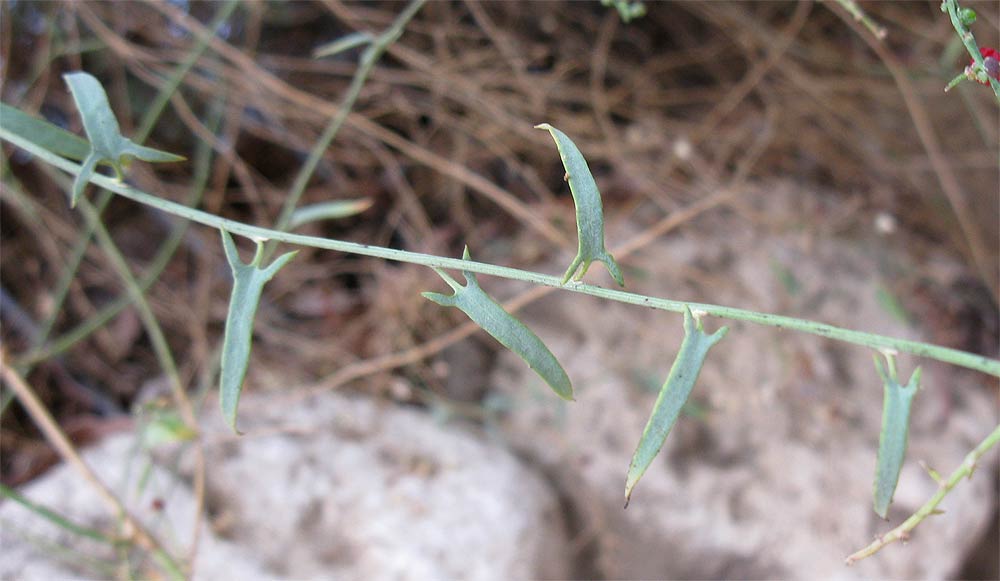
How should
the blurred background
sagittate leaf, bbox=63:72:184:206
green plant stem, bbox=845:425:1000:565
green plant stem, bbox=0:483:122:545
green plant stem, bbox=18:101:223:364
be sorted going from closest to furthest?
green plant stem, bbox=845:425:1000:565 → sagittate leaf, bbox=63:72:184:206 → green plant stem, bbox=0:483:122:545 → green plant stem, bbox=18:101:223:364 → the blurred background

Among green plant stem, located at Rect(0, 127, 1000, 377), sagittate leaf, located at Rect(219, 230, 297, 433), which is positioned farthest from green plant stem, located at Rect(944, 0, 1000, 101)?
sagittate leaf, located at Rect(219, 230, 297, 433)

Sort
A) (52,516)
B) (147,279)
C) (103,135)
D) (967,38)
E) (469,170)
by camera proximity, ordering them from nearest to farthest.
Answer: (967,38), (103,135), (52,516), (147,279), (469,170)

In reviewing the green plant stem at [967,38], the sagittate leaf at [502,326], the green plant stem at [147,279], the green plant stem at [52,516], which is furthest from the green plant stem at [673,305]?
the green plant stem at [147,279]

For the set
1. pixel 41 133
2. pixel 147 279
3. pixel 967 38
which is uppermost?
pixel 967 38

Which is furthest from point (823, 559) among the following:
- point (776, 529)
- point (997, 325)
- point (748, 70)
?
point (748, 70)

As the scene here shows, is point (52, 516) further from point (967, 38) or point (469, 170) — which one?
point (967, 38)

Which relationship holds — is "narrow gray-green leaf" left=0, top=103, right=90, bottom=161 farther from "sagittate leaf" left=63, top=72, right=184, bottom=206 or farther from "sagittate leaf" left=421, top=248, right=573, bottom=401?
"sagittate leaf" left=421, top=248, right=573, bottom=401

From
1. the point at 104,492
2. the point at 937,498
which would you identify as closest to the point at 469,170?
the point at 104,492
